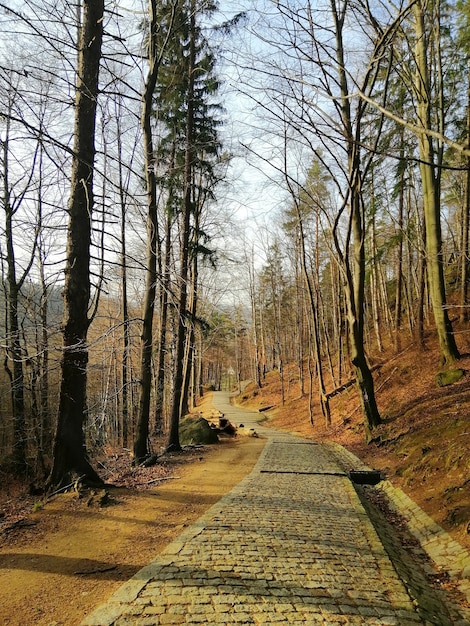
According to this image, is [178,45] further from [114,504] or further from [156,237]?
[114,504]

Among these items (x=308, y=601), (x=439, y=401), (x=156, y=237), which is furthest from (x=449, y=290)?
(x=308, y=601)

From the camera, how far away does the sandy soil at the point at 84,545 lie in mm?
3447

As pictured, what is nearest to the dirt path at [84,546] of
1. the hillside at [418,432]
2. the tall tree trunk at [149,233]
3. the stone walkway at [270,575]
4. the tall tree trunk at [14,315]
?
the stone walkway at [270,575]

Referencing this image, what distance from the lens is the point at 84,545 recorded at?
15.5 feet

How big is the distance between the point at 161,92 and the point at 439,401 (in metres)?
12.3

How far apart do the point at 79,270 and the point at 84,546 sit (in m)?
4.13

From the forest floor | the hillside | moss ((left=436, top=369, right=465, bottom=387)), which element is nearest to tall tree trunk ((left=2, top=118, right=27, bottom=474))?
the forest floor

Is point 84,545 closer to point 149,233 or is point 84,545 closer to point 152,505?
point 152,505

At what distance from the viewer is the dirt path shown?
344 cm

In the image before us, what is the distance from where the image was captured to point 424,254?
12.4 metres

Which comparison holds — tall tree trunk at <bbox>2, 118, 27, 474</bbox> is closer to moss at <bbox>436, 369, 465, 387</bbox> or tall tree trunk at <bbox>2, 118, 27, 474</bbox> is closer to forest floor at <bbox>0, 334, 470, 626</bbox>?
forest floor at <bbox>0, 334, 470, 626</bbox>

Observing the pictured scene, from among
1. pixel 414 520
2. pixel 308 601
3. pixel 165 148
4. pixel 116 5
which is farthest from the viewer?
pixel 165 148

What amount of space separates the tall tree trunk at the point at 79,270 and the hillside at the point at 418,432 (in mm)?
5459

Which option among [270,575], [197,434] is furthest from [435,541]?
[197,434]
